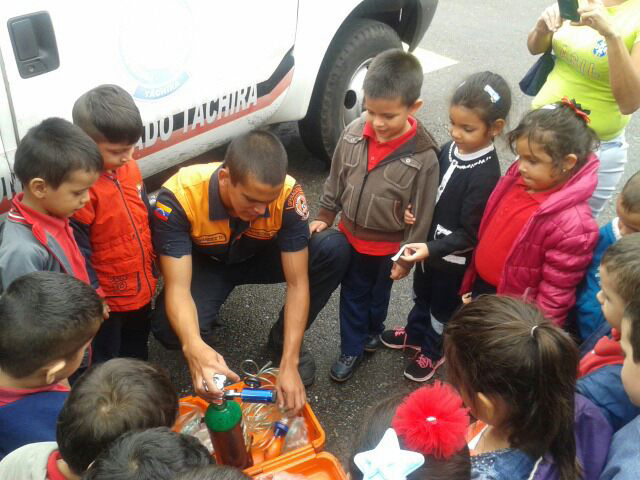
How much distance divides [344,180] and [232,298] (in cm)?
96

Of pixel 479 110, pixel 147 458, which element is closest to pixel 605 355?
pixel 479 110

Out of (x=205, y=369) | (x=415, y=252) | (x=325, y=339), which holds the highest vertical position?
(x=415, y=252)

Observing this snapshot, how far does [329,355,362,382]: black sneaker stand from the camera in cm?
272

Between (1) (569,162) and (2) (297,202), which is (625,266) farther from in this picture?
(2) (297,202)

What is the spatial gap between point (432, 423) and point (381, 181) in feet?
4.36

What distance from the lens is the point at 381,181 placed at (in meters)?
2.45

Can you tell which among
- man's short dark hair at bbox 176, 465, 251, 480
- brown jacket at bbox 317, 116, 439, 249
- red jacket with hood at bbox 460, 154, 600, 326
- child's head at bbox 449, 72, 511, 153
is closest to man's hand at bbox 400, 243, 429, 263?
brown jacket at bbox 317, 116, 439, 249

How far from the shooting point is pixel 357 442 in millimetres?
1438

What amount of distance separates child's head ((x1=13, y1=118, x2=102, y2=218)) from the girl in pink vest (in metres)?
1.42

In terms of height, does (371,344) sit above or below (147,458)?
below

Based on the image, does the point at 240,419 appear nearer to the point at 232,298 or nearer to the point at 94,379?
the point at 94,379

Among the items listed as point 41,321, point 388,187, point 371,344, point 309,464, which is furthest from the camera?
point 371,344

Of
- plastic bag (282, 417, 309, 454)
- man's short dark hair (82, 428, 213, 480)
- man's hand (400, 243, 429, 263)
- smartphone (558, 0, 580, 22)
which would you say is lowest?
plastic bag (282, 417, 309, 454)

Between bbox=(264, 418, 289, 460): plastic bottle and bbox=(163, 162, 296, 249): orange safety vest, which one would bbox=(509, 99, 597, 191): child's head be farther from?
bbox=(264, 418, 289, 460): plastic bottle
